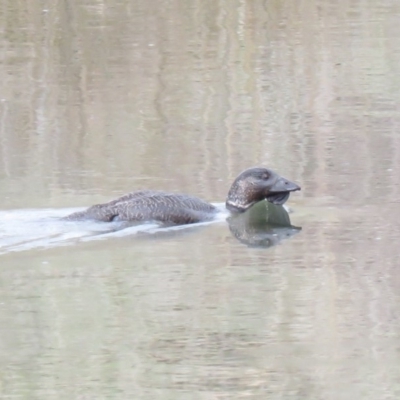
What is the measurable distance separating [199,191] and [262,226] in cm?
108

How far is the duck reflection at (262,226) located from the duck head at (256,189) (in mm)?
79

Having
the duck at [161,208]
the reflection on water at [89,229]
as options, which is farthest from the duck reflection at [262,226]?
the duck at [161,208]

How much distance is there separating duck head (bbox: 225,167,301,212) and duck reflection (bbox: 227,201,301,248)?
0.08 meters

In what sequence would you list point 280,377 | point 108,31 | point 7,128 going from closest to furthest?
point 280,377 < point 7,128 < point 108,31

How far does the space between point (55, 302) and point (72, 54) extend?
1029 cm

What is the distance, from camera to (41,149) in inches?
522

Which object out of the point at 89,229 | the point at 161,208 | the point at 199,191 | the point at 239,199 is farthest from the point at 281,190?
the point at 89,229

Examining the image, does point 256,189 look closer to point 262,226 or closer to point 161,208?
point 262,226

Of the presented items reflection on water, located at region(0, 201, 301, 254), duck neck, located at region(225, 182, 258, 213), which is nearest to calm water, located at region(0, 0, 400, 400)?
reflection on water, located at region(0, 201, 301, 254)

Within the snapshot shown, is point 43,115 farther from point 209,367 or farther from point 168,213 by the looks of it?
point 209,367

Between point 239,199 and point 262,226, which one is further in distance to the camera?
point 239,199

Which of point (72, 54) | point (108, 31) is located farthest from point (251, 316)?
point (108, 31)

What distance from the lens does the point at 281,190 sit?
35.4 feet

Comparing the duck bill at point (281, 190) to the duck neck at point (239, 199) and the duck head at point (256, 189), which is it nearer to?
the duck head at point (256, 189)
